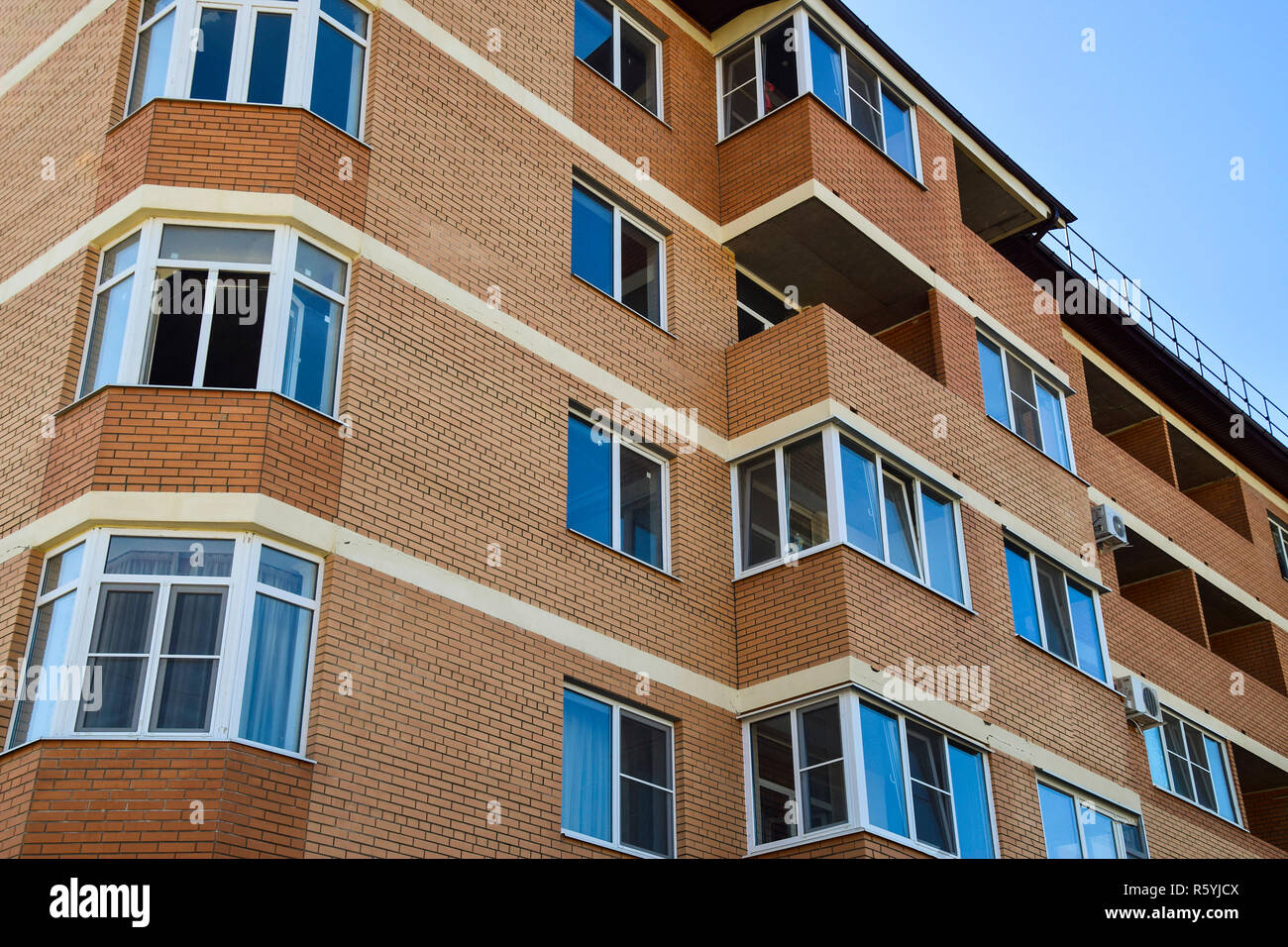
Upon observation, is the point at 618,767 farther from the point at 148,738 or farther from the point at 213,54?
the point at 213,54

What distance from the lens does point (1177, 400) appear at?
2505cm

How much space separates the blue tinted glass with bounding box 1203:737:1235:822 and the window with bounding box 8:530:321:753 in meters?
15.3

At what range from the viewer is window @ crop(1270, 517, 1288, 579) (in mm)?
27438

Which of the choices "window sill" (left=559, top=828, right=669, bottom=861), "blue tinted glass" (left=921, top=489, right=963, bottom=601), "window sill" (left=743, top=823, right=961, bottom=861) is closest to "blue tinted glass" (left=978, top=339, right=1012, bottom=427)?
"blue tinted glass" (left=921, top=489, right=963, bottom=601)

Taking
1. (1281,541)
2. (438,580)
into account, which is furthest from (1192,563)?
(438,580)

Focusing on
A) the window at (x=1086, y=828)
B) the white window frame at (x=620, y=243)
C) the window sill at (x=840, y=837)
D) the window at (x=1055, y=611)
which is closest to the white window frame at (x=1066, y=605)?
the window at (x=1055, y=611)

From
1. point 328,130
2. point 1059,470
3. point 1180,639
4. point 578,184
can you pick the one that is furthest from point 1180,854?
point 328,130

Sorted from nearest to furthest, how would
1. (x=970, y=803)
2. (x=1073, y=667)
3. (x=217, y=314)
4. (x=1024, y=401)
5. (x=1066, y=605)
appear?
(x=217, y=314), (x=970, y=803), (x=1073, y=667), (x=1066, y=605), (x=1024, y=401)

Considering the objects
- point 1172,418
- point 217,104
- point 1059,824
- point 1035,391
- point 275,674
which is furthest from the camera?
point 1172,418

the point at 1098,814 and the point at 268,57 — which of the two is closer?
the point at 268,57

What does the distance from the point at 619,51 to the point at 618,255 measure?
3.01 metres

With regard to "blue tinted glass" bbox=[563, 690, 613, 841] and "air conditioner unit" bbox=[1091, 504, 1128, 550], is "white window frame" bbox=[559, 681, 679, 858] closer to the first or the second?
"blue tinted glass" bbox=[563, 690, 613, 841]

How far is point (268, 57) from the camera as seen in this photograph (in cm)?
1345

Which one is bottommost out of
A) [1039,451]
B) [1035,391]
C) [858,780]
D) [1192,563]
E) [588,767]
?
[858,780]
